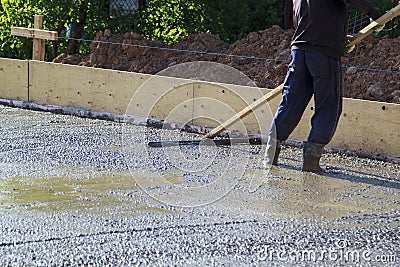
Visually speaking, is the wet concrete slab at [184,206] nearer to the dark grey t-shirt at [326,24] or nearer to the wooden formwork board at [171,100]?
the wooden formwork board at [171,100]

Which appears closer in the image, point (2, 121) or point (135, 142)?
point (135, 142)

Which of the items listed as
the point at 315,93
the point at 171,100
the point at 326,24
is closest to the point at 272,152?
the point at 315,93

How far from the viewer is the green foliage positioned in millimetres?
13453

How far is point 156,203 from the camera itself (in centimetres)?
601

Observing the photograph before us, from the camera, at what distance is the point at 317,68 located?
7.29 metres

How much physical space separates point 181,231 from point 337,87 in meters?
2.78

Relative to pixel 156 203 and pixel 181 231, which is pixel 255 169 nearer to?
pixel 156 203

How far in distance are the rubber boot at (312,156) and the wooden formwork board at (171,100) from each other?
1130 mm

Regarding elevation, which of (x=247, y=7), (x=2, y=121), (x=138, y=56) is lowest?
(x=2, y=121)

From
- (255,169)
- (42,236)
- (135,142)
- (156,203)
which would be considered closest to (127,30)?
(135,142)

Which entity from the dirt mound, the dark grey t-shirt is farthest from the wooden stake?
the dark grey t-shirt

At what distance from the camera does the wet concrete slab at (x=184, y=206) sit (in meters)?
4.73

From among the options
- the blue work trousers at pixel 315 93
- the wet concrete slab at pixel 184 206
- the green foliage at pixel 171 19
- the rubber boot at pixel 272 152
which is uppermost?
the green foliage at pixel 171 19

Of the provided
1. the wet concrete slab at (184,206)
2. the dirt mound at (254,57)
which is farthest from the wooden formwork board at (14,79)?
the wet concrete slab at (184,206)
